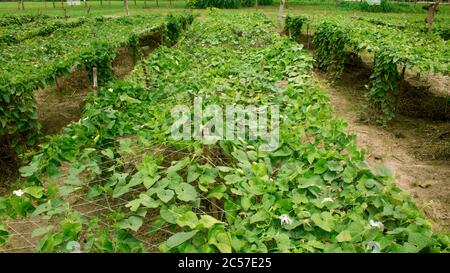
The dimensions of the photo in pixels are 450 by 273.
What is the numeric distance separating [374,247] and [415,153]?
551cm

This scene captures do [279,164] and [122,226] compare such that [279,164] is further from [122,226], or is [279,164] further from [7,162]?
[7,162]

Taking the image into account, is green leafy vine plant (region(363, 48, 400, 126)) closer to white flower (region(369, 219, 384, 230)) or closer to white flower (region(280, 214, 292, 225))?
white flower (region(369, 219, 384, 230))

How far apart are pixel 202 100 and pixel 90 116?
1111 mm

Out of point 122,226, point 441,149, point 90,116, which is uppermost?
point 90,116

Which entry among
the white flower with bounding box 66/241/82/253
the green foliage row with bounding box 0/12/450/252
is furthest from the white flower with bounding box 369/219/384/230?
the white flower with bounding box 66/241/82/253

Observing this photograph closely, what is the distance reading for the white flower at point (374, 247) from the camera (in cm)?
196

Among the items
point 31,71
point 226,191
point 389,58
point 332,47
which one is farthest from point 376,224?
point 332,47

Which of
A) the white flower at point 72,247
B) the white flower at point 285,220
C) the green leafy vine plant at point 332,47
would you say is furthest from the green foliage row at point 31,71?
the green leafy vine plant at point 332,47

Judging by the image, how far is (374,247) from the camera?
1.98 m

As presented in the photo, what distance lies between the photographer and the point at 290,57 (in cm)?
645

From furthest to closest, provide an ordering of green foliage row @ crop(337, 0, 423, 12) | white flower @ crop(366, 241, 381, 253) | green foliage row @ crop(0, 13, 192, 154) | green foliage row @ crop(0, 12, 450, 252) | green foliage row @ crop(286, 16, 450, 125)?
green foliage row @ crop(337, 0, 423, 12) → green foliage row @ crop(286, 16, 450, 125) → green foliage row @ crop(0, 13, 192, 154) → green foliage row @ crop(0, 12, 450, 252) → white flower @ crop(366, 241, 381, 253)

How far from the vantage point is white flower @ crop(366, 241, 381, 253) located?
77.0 inches

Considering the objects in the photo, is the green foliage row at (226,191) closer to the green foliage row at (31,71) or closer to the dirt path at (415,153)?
the green foliage row at (31,71)

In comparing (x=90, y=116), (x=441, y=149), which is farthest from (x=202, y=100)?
(x=441, y=149)
